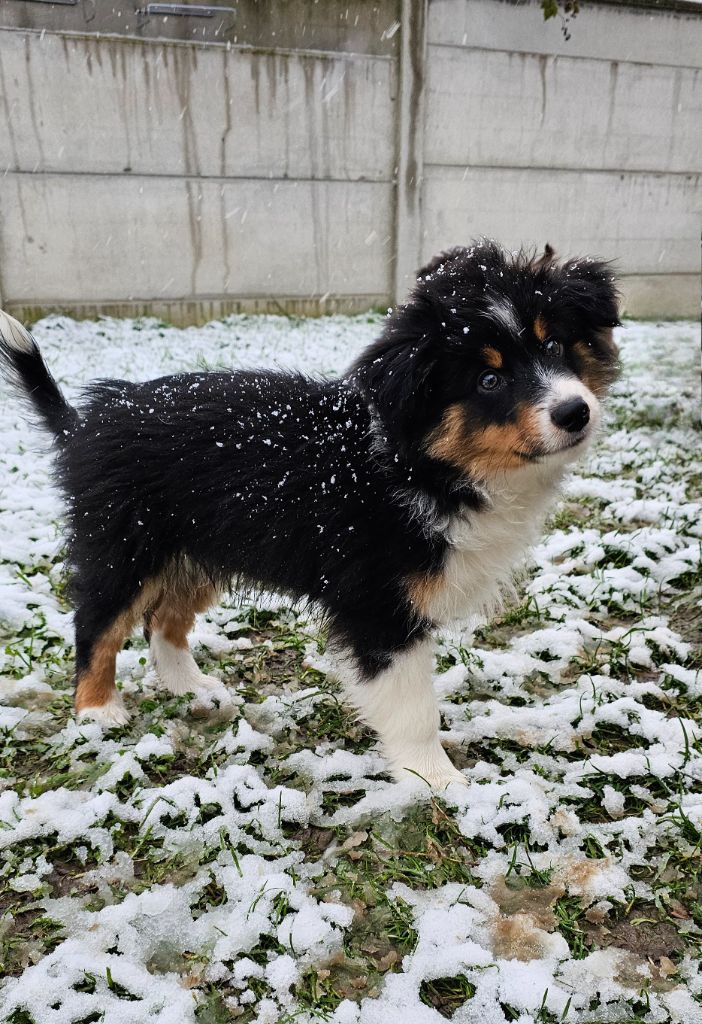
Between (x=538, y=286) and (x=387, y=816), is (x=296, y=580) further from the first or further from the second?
(x=538, y=286)

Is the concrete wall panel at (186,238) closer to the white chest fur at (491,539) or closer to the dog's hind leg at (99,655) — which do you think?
the dog's hind leg at (99,655)

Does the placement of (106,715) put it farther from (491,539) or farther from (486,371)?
(486,371)

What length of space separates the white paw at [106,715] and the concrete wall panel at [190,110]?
6892 mm

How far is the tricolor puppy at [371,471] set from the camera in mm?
2381

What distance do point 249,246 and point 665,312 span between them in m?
6.21

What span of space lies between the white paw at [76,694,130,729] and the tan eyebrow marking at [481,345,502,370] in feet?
6.75

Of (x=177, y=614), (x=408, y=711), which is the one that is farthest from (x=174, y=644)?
(x=408, y=711)

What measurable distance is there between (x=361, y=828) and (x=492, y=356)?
1.63 metres

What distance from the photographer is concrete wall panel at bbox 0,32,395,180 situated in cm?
780

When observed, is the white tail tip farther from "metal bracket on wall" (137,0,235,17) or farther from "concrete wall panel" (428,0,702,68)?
"concrete wall panel" (428,0,702,68)

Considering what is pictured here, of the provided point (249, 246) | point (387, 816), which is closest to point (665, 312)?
point (249, 246)

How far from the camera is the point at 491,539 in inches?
104

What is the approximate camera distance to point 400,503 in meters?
2.60

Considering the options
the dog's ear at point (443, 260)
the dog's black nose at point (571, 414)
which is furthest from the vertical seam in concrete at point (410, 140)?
the dog's black nose at point (571, 414)
